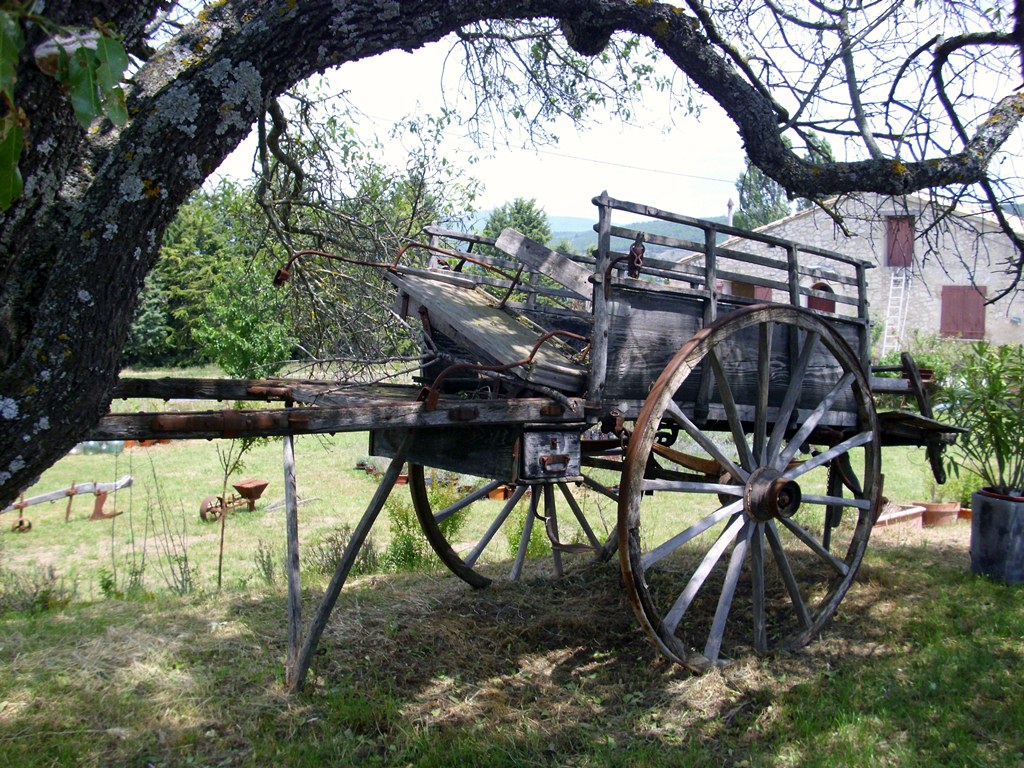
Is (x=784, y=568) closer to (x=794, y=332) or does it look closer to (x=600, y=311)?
(x=794, y=332)

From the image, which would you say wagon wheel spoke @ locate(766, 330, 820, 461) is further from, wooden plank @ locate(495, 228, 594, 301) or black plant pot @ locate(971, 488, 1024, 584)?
black plant pot @ locate(971, 488, 1024, 584)

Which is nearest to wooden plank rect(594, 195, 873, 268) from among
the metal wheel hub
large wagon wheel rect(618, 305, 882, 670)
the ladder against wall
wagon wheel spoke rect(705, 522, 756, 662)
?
large wagon wheel rect(618, 305, 882, 670)

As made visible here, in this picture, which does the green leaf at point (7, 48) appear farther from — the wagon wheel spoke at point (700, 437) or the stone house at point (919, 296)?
the stone house at point (919, 296)

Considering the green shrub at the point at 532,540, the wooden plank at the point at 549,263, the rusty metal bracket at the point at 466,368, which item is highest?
the wooden plank at the point at 549,263

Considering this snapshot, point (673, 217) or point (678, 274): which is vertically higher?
point (673, 217)

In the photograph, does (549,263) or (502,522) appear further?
(502,522)

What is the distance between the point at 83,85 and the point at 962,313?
24947 millimetres

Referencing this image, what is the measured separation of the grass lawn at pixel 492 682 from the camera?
3.32 m

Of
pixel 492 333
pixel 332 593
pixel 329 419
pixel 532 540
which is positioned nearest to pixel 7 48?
pixel 329 419

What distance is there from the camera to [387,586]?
5.46 meters

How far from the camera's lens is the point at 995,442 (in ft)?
20.0

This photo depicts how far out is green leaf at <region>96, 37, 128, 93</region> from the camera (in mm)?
1159

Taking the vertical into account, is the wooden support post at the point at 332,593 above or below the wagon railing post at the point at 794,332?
below

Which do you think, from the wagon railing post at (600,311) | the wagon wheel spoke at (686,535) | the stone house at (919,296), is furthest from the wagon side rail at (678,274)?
→ the stone house at (919,296)
